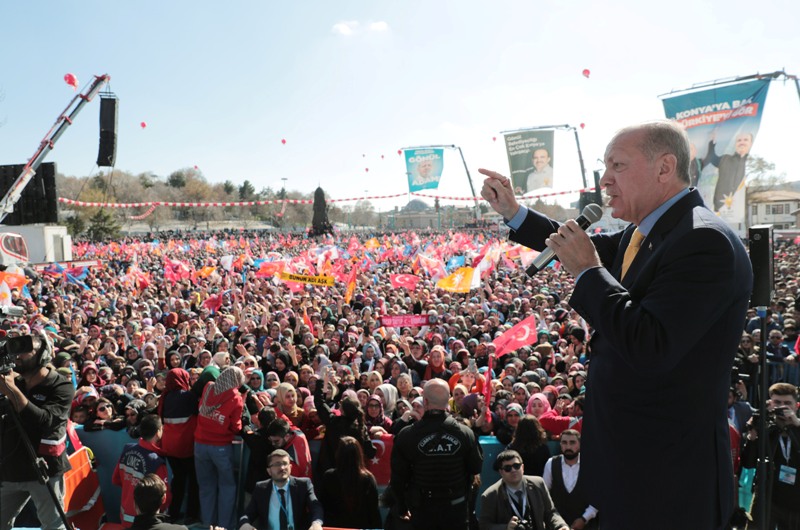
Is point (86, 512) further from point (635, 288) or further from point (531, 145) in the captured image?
point (531, 145)

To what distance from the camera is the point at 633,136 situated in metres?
1.48

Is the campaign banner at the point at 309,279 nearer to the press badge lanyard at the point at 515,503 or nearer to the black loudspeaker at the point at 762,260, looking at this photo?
the press badge lanyard at the point at 515,503

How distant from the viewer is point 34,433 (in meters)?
3.76

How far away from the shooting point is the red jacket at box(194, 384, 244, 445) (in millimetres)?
5418

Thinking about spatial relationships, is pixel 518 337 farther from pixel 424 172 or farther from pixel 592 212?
pixel 424 172

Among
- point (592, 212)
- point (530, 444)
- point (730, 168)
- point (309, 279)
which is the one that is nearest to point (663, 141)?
point (592, 212)

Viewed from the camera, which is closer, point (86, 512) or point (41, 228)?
point (86, 512)

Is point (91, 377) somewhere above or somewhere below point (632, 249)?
below

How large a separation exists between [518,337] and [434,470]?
18.2 ft

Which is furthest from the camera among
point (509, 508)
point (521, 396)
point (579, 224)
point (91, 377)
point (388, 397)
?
point (91, 377)

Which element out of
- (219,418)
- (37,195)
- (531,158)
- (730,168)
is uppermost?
(531,158)

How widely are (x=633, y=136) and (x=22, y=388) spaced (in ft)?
13.0

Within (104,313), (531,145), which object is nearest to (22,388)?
(104,313)

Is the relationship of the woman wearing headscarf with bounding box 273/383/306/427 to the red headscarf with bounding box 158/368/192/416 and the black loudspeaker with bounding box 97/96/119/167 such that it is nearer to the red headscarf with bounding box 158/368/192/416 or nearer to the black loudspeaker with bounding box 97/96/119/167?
the red headscarf with bounding box 158/368/192/416
